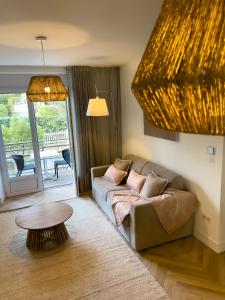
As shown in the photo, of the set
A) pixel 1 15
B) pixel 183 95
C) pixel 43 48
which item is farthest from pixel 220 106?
pixel 43 48

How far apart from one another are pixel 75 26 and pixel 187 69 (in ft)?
7.02

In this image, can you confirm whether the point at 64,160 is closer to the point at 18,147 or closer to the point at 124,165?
the point at 18,147

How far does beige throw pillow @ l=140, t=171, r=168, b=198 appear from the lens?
3.17 meters

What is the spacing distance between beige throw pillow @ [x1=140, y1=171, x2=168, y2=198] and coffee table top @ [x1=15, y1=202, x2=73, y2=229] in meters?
1.09

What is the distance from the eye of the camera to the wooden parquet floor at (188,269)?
2.25 meters

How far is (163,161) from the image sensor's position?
12.4 feet

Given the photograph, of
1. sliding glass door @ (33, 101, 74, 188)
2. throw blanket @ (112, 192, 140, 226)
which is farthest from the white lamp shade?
sliding glass door @ (33, 101, 74, 188)

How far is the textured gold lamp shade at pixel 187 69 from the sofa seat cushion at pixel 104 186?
130 inches

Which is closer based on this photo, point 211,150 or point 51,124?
point 211,150

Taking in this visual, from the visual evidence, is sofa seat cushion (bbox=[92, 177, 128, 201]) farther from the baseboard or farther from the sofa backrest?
the baseboard

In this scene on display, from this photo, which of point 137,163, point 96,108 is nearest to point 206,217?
point 137,163

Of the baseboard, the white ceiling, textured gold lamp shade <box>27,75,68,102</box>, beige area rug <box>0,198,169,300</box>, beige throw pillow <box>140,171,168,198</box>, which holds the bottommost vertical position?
beige area rug <box>0,198,169,300</box>


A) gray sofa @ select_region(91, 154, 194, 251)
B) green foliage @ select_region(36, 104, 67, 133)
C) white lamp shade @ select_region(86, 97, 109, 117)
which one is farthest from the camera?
green foliage @ select_region(36, 104, 67, 133)

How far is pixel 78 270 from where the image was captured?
102 inches
